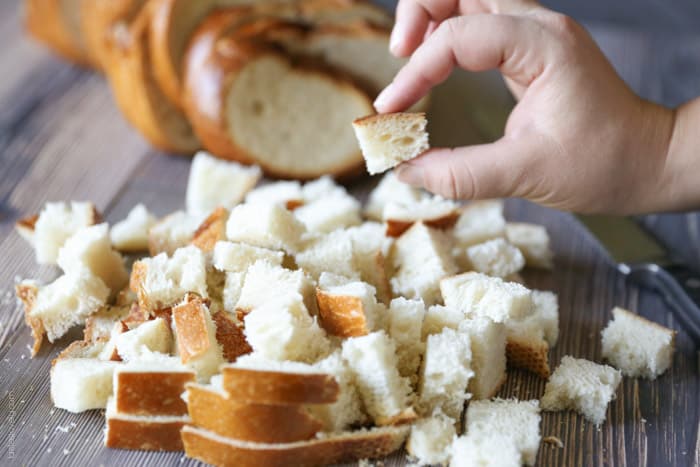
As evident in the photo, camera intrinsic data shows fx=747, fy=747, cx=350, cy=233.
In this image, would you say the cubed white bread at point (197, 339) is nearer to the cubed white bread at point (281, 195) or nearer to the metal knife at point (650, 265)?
the cubed white bread at point (281, 195)

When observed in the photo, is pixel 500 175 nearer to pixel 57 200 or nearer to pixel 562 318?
pixel 562 318

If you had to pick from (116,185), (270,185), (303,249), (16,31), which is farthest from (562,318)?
(16,31)

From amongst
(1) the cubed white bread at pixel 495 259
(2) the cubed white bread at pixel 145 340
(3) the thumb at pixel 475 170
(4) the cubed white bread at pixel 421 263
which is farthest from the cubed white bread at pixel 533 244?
(2) the cubed white bread at pixel 145 340

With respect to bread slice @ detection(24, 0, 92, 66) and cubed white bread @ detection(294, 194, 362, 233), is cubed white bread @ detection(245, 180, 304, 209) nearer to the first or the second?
cubed white bread @ detection(294, 194, 362, 233)

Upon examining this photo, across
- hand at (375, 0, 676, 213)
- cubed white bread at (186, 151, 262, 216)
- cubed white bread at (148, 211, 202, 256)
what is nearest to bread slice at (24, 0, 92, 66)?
cubed white bread at (186, 151, 262, 216)

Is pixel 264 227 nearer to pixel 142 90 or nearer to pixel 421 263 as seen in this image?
pixel 421 263
